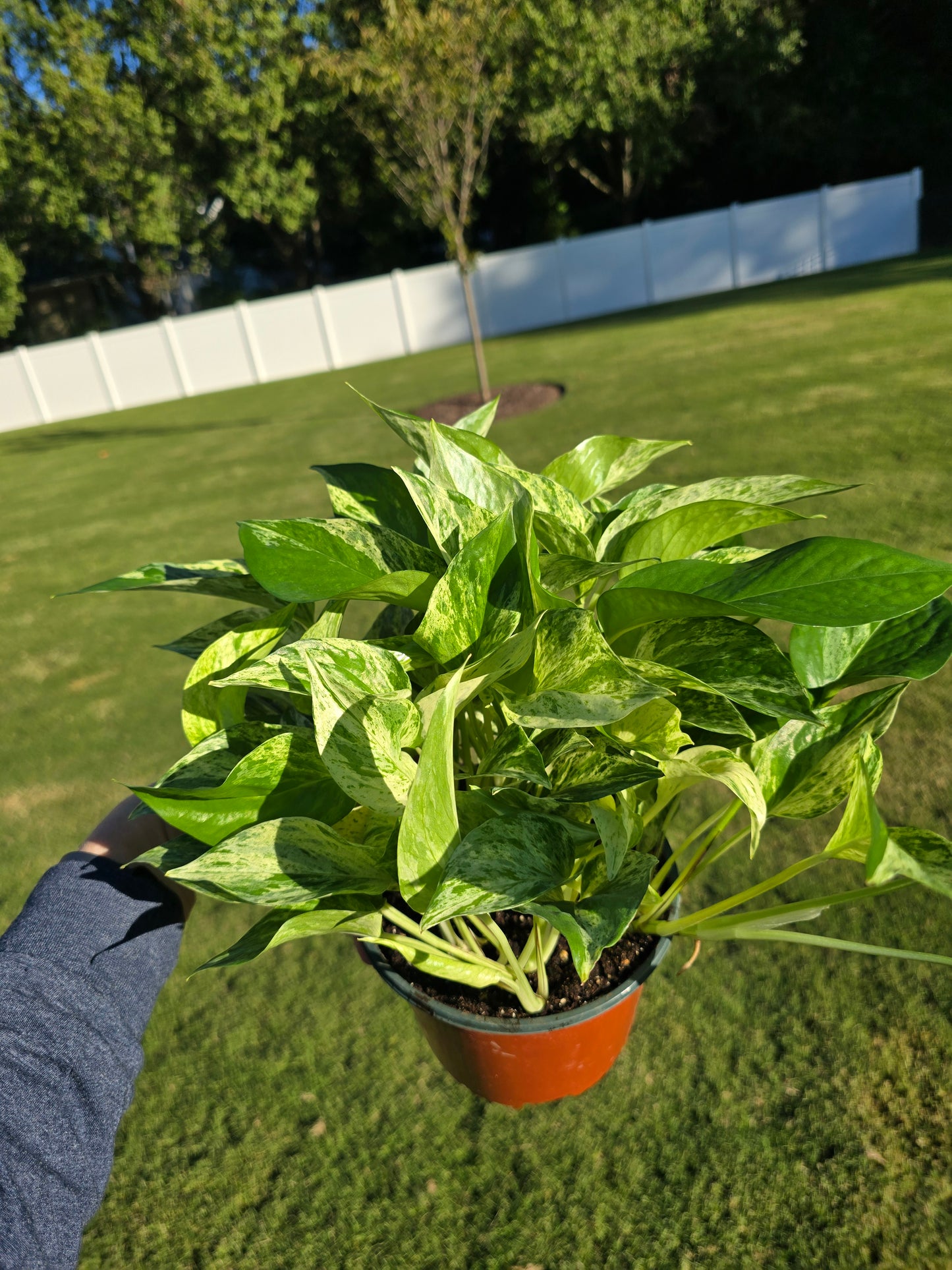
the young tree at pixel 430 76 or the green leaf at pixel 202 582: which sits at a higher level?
the young tree at pixel 430 76

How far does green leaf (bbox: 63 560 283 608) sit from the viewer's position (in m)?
0.89

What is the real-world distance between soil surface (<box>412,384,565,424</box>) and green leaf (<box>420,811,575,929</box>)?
714cm

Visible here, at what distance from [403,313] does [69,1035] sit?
17.1 metres

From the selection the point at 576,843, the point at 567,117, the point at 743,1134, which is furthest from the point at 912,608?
the point at 567,117

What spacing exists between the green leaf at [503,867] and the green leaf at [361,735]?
3.4 inches

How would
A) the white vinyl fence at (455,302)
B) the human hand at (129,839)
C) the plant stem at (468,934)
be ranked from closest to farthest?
the plant stem at (468,934) → the human hand at (129,839) → the white vinyl fence at (455,302)

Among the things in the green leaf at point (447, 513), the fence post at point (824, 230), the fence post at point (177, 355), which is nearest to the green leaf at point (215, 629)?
the green leaf at point (447, 513)

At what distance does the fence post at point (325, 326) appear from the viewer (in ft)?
52.1

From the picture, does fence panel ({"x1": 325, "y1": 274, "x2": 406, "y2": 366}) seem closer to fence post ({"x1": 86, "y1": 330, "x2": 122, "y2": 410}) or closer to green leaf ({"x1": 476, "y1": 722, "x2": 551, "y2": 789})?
fence post ({"x1": 86, "y1": 330, "x2": 122, "y2": 410})

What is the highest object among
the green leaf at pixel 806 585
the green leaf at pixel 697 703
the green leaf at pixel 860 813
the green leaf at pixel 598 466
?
the green leaf at pixel 598 466

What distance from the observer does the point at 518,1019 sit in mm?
1021

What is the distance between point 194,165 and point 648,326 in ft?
40.4

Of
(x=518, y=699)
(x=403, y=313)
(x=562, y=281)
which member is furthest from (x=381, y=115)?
(x=518, y=699)

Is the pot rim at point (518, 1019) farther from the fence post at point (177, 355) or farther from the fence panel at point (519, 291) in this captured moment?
the fence post at point (177, 355)
